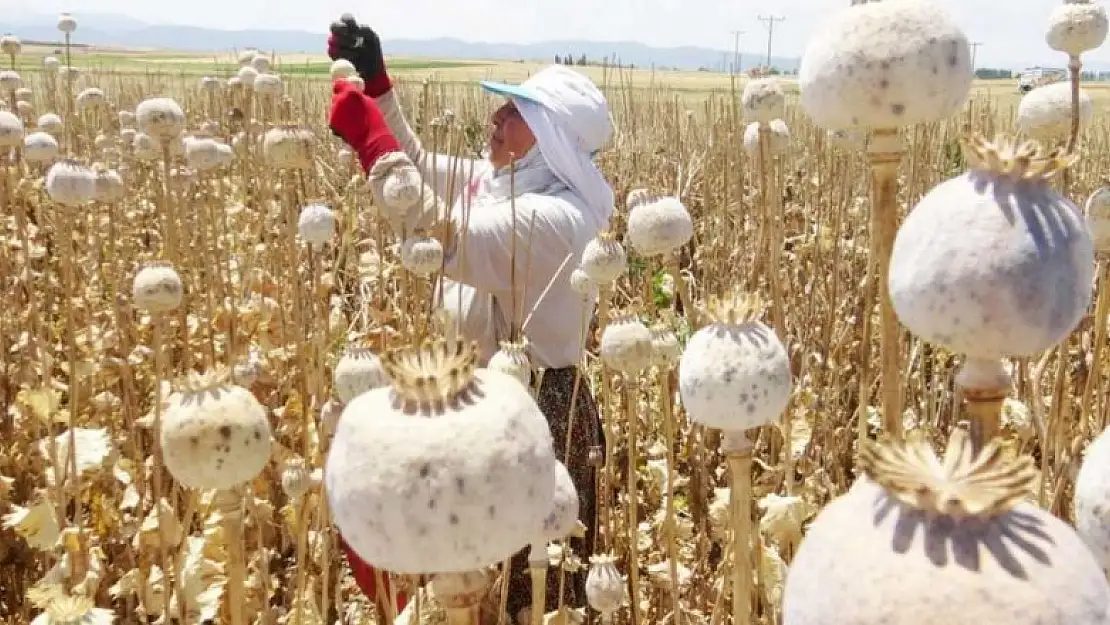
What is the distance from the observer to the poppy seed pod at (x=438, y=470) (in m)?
0.54

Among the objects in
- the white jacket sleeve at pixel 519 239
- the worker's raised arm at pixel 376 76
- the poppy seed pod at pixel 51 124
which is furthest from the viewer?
the poppy seed pod at pixel 51 124

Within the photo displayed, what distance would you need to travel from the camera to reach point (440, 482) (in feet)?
1.76

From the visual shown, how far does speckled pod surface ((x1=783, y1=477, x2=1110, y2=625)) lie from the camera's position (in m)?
0.33

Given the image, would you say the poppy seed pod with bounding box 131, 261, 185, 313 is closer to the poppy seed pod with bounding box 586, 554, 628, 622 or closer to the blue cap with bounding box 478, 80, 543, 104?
the poppy seed pod with bounding box 586, 554, 628, 622

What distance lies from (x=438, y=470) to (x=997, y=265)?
0.99 ft

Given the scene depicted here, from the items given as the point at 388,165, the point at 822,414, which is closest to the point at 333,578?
the point at 388,165

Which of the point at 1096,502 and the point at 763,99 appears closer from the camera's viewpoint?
the point at 1096,502

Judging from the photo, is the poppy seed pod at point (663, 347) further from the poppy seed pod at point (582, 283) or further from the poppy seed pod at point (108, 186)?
the poppy seed pod at point (108, 186)

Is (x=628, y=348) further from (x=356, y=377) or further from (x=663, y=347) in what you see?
(x=356, y=377)

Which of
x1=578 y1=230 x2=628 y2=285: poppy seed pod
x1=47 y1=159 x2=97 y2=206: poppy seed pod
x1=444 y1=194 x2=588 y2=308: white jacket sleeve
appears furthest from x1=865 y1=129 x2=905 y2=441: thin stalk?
x1=47 y1=159 x2=97 y2=206: poppy seed pod

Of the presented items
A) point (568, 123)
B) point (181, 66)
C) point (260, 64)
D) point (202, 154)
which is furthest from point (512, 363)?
point (181, 66)

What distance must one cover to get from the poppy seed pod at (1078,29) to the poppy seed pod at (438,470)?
3.25 feet

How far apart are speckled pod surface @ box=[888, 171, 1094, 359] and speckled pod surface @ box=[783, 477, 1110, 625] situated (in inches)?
7.1

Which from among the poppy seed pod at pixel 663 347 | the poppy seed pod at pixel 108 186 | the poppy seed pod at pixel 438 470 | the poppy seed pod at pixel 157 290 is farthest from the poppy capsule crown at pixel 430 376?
the poppy seed pod at pixel 108 186
